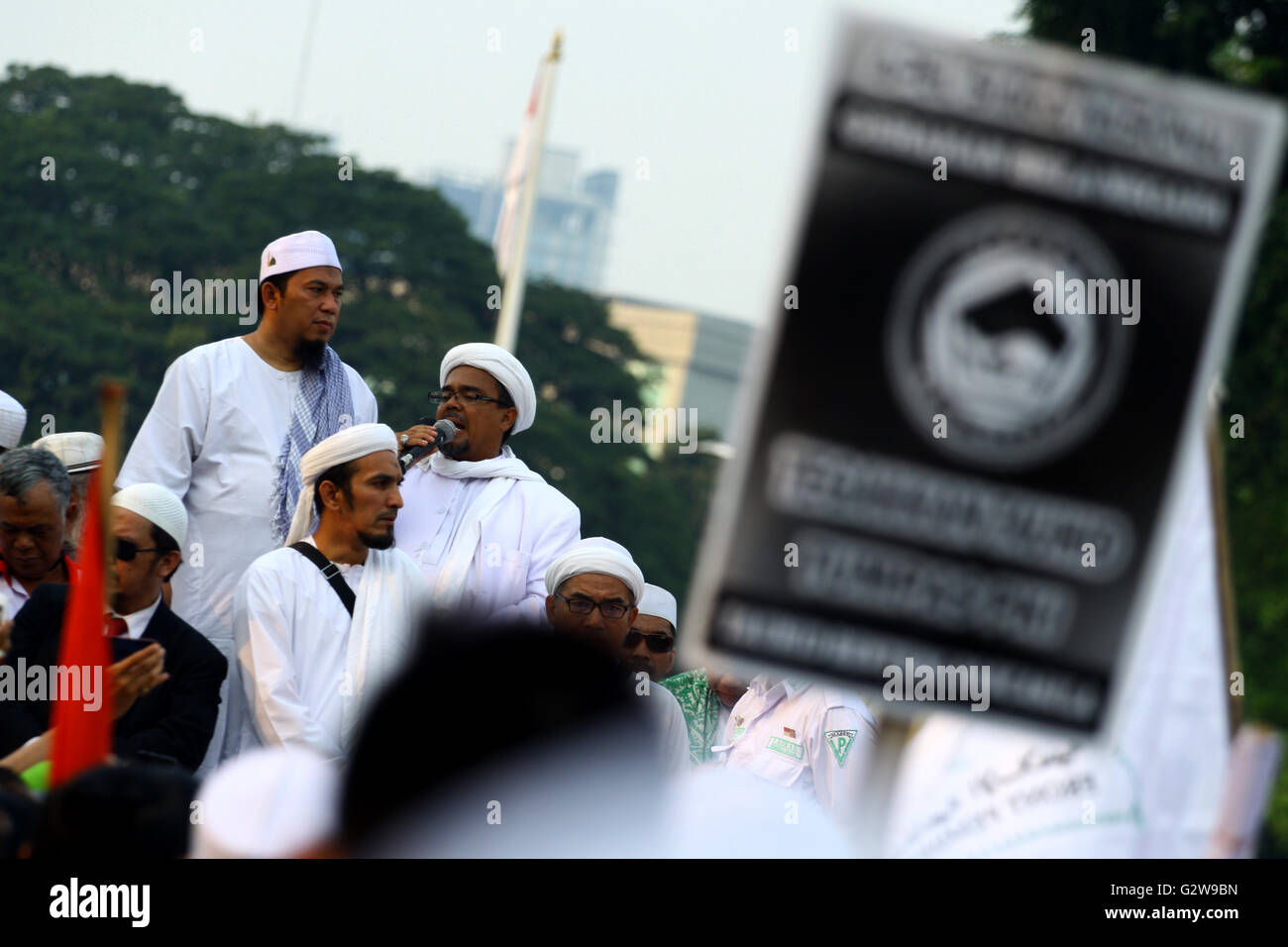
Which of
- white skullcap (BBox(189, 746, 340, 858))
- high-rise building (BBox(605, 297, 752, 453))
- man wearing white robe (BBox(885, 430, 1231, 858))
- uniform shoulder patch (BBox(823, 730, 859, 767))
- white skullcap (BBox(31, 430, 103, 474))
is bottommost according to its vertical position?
high-rise building (BBox(605, 297, 752, 453))

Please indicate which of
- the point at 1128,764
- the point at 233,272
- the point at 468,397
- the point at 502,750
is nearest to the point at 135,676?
the point at 468,397

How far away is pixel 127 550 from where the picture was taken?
4.91m

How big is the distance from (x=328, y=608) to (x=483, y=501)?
3.58 feet

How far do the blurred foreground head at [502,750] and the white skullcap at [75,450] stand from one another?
4.16m

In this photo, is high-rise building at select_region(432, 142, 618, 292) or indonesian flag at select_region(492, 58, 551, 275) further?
high-rise building at select_region(432, 142, 618, 292)

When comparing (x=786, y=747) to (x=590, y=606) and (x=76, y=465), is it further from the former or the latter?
(x=76, y=465)

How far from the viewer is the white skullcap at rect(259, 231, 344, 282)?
5828 millimetres

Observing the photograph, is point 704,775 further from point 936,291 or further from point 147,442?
point 147,442

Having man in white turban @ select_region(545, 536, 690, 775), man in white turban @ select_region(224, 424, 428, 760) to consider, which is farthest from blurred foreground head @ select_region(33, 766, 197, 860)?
man in white turban @ select_region(545, 536, 690, 775)

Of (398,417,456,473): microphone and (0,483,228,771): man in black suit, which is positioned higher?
(398,417,456,473): microphone

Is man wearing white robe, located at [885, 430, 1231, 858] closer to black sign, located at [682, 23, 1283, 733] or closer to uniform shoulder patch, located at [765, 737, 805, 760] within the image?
black sign, located at [682, 23, 1283, 733]

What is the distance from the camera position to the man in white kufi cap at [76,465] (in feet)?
18.8
